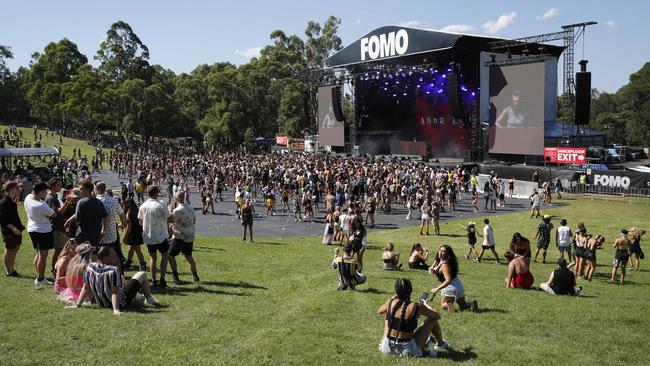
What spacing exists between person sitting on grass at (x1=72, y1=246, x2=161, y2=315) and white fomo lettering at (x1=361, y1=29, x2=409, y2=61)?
4113 cm

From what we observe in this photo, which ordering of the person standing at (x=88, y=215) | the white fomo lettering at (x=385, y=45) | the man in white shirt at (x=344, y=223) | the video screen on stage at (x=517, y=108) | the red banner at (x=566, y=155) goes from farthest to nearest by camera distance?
the white fomo lettering at (x=385, y=45) < the video screen on stage at (x=517, y=108) < the red banner at (x=566, y=155) < the man in white shirt at (x=344, y=223) < the person standing at (x=88, y=215)

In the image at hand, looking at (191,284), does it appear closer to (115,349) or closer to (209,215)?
(115,349)

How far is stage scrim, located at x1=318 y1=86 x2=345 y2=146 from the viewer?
5240cm

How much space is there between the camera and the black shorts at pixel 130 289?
23.5ft

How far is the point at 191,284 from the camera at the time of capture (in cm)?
880

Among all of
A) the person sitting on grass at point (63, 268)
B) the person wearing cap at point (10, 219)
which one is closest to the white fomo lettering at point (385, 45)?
the person wearing cap at point (10, 219)

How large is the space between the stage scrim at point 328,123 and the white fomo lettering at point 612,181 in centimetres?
2654

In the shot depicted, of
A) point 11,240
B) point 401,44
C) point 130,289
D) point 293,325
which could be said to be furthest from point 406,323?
point 401,44

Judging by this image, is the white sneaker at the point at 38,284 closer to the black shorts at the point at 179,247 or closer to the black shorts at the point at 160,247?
the black shorts at the point at 160,247

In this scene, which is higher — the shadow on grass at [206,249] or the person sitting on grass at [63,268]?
the person sitting on grass at [63,268]

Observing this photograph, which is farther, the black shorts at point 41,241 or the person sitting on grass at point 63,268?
the black shorts at point 41,241

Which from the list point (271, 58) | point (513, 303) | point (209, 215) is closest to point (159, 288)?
point (513, 303)

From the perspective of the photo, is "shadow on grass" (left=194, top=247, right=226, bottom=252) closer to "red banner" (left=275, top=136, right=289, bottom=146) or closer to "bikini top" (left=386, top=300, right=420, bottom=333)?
"bikini top" (left=386, top=300, right=420, bottom=333)

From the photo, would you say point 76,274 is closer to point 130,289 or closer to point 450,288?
point 130,289
